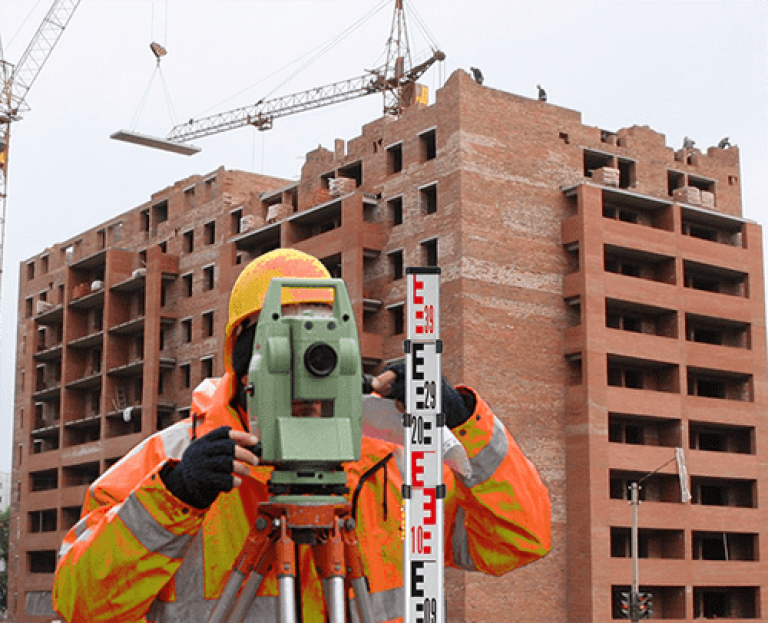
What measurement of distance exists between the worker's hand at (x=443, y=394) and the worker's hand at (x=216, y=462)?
1.17 feet

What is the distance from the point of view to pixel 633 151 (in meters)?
51.5

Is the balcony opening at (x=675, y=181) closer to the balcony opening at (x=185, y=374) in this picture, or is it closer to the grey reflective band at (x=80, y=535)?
the balcony opening at (x=185, y=374)

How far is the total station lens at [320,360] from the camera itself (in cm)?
295

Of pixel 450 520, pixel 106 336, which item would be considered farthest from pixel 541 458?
pixel 450 520

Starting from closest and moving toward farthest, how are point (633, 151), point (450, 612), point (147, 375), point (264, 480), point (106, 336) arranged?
point (264, 480) < point (450, 612) < point (633, 151) < point (147, 375) < point (106, 336)

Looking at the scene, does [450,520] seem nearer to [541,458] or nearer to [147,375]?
[541,458]

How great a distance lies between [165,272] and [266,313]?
203 ft

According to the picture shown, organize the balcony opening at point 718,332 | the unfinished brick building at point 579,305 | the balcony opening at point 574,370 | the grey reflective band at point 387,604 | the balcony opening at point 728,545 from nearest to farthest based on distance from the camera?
the grey reflective band at point 387,604 → the unfinished brick building at point 579,305 → the balcony opening at point 574,370 → the balcony opening at point 728,545 → the balcony opening at point 718,332

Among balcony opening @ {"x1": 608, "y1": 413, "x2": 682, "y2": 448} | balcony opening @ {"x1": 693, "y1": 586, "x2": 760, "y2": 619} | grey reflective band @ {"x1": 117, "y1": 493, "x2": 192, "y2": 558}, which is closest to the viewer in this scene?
grey reflective band @ {"x1": 117, "y1": 493, "x2": 192, "y2": 558}

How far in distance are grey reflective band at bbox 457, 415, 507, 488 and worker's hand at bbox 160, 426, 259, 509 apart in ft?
2.45

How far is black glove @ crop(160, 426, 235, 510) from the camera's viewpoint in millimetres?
3035

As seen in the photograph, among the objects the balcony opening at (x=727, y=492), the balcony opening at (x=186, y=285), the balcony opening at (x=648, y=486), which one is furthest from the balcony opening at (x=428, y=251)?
the balcony opening at (x=186, y=285)

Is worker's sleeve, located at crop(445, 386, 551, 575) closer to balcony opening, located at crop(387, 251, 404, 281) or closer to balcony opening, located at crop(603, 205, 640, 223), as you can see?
balcony opening, located at crop(387, 251, 404, 281)

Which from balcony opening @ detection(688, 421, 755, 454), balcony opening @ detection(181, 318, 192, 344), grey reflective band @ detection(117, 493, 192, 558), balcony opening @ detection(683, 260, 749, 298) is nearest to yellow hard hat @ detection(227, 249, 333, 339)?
grey reflective band @ detection(117, 493, 192, 558)
